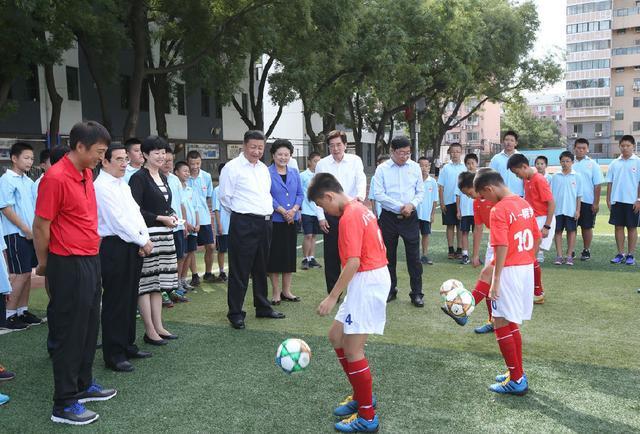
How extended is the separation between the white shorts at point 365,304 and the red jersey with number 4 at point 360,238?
0.23 feet

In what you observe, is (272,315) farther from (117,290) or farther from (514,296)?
(514,296)

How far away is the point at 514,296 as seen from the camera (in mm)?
4102

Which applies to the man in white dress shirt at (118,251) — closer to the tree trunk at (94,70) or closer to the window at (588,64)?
the tree trunk at (94,70)

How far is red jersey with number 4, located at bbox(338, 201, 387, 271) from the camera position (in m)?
3.45

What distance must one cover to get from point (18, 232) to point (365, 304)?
14.7 ft

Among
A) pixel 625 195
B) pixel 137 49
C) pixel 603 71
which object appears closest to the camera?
pixel 625 195

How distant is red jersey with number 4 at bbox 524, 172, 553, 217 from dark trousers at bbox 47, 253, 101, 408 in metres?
5.05

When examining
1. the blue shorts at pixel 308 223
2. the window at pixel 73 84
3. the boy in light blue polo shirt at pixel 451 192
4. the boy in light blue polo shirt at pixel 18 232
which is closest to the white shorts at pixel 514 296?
the boy in light blue polo shirt at pixel 18 232

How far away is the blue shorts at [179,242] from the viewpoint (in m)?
7.39

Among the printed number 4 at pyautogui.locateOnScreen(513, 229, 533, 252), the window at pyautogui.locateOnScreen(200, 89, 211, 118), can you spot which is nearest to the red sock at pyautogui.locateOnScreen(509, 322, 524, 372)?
the printed number 4 at pyautogui.locateOnScreen(513, 229, 533, 252)

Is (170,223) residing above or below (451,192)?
below

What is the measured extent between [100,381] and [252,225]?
2217 millimetres

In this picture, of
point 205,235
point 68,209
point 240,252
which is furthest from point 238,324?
point 205,235

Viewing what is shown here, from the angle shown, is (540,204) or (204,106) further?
(204,106)
